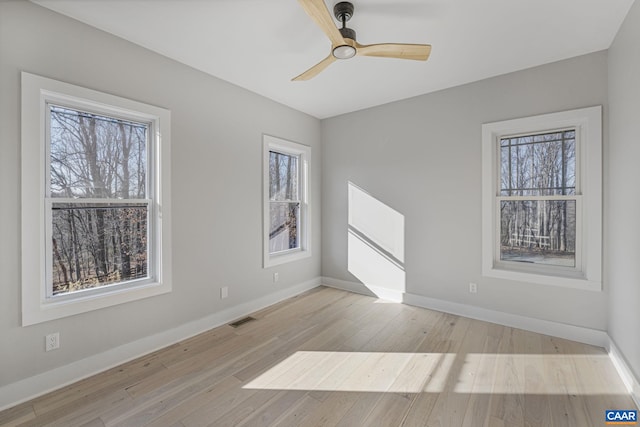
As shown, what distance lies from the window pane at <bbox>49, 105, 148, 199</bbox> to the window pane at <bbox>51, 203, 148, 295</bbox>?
14 centimetres

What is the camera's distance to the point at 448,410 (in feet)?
5.99

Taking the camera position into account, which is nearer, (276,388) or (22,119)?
(22,119)

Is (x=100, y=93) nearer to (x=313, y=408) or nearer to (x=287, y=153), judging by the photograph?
(x=287, y=153)

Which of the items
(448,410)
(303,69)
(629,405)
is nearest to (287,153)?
(303,69)

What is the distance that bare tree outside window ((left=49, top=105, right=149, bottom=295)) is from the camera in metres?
2.14

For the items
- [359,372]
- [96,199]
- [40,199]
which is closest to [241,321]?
[359,372]

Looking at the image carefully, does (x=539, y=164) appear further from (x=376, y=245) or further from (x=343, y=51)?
(x=343, y=51)

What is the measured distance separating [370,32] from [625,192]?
236 centimetres

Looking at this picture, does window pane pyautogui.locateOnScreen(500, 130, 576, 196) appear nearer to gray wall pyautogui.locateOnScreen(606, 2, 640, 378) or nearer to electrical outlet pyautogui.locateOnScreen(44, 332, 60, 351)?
gray wall pyautogui.locateOnScreen(606, 2, 640, 378)

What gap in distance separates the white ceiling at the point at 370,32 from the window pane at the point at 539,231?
57.7 inches

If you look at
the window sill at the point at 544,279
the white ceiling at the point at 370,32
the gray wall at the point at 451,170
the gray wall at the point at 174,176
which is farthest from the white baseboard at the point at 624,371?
the gray wall at the point at 174,176

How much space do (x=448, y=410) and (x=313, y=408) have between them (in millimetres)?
885

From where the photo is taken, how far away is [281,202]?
13.2ft

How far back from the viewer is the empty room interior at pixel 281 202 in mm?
1918
